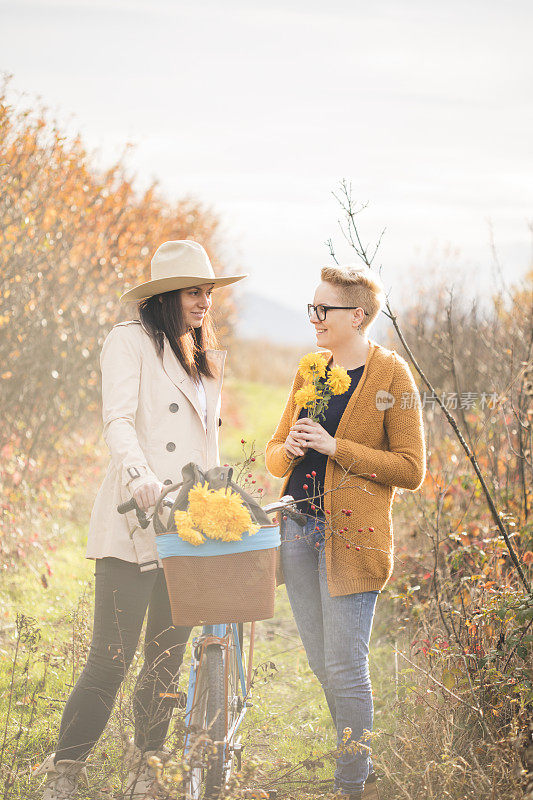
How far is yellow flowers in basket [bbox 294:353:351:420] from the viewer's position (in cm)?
289

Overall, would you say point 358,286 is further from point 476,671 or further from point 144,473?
point 476,671

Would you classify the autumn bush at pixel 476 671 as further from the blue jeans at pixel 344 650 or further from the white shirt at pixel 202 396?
the white shirt at pixel 202 396

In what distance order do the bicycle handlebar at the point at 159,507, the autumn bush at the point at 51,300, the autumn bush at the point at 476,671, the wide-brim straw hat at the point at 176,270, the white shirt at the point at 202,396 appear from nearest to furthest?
the bicycle handlebar at the point at 159,507 → the autumn bush at the point at 476,671 → the wide-brim straw hat at the point at 176,270 → the white shirt at the point at 202,396 → the autumn bush at the point at 51,300

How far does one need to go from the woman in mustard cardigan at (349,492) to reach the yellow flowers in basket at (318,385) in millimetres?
64

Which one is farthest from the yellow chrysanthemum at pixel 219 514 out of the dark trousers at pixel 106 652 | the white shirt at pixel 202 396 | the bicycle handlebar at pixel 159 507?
the white shirt at pixel 202 396

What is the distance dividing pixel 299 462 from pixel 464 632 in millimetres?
1274

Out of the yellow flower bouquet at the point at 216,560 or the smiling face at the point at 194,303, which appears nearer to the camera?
the yellow flower bouquet at the point at 216,560

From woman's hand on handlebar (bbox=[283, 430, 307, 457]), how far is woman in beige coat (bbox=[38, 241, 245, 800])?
36 centimetres

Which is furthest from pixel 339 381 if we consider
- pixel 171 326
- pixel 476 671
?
pixel 476 671

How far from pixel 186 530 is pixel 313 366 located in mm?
911

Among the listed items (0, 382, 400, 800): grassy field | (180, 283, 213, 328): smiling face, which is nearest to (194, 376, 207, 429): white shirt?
(180, 283, 213, 328): smiling face

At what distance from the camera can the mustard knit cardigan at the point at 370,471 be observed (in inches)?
114

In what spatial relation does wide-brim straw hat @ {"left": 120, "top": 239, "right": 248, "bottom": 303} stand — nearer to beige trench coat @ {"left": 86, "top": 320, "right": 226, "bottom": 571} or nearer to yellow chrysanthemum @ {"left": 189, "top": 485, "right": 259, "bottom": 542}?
beige trench coat @ {"left": 86, "top": 320, "right": 226, "bottom": 571}

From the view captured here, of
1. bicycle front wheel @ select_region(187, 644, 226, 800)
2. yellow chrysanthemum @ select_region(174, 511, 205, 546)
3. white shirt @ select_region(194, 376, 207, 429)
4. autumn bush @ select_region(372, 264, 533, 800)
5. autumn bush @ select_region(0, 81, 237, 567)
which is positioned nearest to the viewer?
yellow chrysanthemum @ select_region(174, 511, 205, 546)
